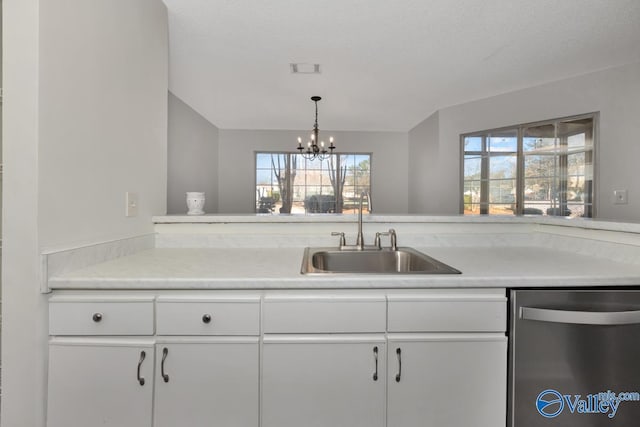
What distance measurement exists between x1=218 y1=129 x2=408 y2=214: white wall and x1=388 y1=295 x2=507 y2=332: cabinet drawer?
4764 millimetres

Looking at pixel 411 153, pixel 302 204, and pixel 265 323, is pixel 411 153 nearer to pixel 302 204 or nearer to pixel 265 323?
pixel 302 204

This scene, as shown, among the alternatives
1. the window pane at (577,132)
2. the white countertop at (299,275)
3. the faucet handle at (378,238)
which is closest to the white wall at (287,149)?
the window pane at (577,132)

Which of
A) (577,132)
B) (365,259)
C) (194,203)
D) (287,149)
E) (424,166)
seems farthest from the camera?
(287,149)

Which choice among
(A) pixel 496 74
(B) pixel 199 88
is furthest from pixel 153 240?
(A) pixel 496 74

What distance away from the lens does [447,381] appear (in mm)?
1043

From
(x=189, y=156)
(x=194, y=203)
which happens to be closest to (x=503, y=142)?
(x=194, y=203)

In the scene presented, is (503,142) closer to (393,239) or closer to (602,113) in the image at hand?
(602,113)

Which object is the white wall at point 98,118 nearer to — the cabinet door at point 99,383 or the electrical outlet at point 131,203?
the electrical outlet at point 131,203

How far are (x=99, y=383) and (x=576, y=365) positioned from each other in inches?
61.6

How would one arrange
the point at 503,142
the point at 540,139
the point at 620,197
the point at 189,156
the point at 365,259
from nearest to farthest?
the point at 365,259, the point at 620,197, the point at 540,139, the point at 503,142, the point at 189,156

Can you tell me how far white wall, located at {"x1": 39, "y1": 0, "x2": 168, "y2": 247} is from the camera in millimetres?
1034

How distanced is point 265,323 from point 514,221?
5.03ft

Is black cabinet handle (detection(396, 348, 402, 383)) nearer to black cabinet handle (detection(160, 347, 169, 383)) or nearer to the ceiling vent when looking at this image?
black cabinet handle (detection(160, 347, 169, 383))

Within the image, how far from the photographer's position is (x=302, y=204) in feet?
19.6
